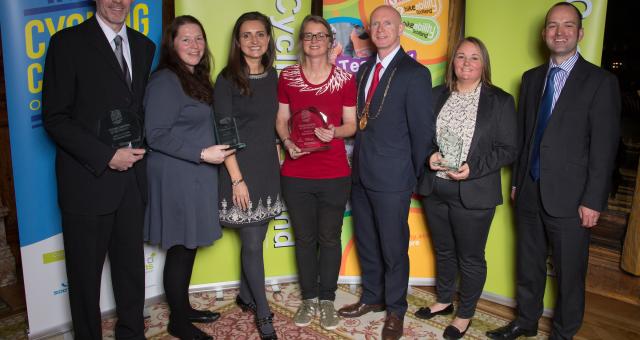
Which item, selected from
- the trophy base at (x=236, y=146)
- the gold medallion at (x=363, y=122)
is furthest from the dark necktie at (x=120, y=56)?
the gold medallion at (x=363, y=122)

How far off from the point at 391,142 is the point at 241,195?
804 mm

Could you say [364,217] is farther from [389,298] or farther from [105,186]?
[105,186]

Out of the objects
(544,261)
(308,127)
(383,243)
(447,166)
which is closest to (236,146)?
(308,127)

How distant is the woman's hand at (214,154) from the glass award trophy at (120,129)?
30 centimetres

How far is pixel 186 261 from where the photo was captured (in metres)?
2.52

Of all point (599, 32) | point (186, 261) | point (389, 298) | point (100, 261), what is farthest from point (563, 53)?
point (100, 261)

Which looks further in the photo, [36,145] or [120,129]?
[36,145]

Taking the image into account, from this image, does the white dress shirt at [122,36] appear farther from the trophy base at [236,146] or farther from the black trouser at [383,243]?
the black trouser at [383,243]

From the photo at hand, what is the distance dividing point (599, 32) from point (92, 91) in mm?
2480

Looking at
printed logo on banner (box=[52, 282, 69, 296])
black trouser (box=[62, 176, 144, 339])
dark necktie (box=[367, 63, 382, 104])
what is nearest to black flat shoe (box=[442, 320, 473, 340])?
dark necktie (box=[367, 63, 382, 104])

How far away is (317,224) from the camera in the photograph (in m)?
2.77

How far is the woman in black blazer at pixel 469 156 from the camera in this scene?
2502 millimetres

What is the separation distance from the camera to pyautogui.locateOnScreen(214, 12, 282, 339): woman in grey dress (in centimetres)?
242

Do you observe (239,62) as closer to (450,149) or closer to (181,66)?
(181,66)
